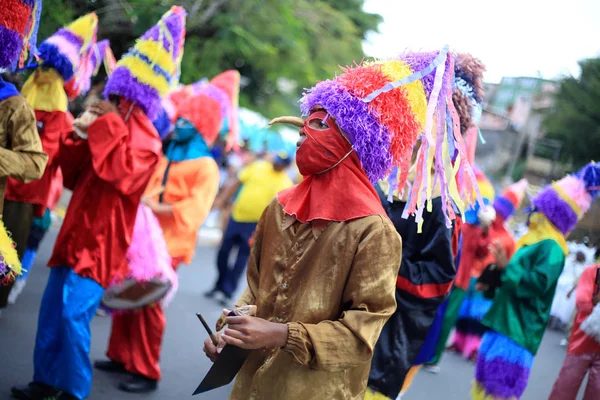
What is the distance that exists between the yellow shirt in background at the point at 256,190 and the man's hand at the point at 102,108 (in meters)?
4.40

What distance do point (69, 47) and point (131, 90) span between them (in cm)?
124

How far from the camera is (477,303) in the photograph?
7609 mm

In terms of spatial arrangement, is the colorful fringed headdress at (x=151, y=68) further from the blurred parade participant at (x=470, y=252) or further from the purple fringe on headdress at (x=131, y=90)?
the blurred parade participant at (x=470, y=252)

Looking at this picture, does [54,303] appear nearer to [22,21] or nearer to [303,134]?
[22,21]

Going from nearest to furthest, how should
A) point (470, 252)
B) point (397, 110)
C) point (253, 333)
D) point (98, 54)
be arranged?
point (253, 333) < point (397, 110) < point (98, 54) < point (470, 252)

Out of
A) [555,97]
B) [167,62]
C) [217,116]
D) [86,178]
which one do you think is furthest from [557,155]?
[86,178]

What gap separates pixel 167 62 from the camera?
4117mm

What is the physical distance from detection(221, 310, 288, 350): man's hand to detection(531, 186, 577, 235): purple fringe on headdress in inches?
134

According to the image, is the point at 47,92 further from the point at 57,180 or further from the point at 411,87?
the point at 411,87

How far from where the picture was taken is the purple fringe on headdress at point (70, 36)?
15.7 ft

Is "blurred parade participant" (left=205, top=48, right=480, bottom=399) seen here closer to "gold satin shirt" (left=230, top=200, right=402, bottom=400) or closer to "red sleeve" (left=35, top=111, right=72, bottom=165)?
"gold satin shirt" (left=230, top=200, right=402, bottom=400)

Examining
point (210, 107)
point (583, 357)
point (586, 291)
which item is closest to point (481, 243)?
point (586, 291)

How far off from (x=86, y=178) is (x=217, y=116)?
1.79 m

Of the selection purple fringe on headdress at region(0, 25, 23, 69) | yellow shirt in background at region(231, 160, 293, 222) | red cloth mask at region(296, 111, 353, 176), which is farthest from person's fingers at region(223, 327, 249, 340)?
yellow shirt in background at region(231, 160, 293, 222)
